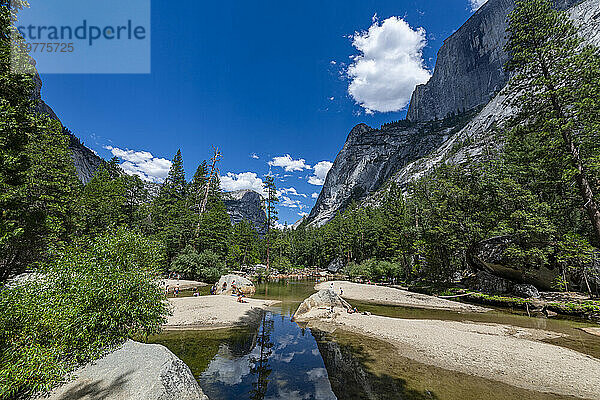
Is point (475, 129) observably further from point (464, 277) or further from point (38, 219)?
point (38, 219)

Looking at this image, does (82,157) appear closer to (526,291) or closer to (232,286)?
(232,286)

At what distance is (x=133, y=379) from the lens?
6.29 m

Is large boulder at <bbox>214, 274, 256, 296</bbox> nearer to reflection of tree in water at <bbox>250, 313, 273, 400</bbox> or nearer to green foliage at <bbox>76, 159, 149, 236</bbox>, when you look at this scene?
reflection of tree in water at <bbox>250, 313, 273, 400</bbox>

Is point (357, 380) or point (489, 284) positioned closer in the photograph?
point (357, 380)

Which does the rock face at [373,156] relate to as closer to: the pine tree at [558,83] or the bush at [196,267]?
the bush at [196,267]

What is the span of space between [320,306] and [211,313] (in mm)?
8573

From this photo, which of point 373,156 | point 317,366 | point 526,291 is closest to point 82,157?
point 317,366

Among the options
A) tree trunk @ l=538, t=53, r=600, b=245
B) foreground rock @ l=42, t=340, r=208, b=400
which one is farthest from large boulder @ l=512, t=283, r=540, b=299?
foreground rock @ l=42, t=340, r=208, b=400

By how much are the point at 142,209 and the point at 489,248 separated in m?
57.8

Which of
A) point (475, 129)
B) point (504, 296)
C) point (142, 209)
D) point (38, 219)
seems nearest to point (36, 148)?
point (38, 219)

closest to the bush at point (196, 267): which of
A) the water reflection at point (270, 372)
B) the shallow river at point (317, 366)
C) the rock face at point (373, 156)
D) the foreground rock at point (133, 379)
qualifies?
the shallow river at point (317, 366)

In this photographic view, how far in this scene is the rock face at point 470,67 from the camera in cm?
12575

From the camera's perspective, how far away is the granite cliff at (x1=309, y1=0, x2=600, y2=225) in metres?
124

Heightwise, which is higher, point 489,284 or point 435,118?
point 435,118
